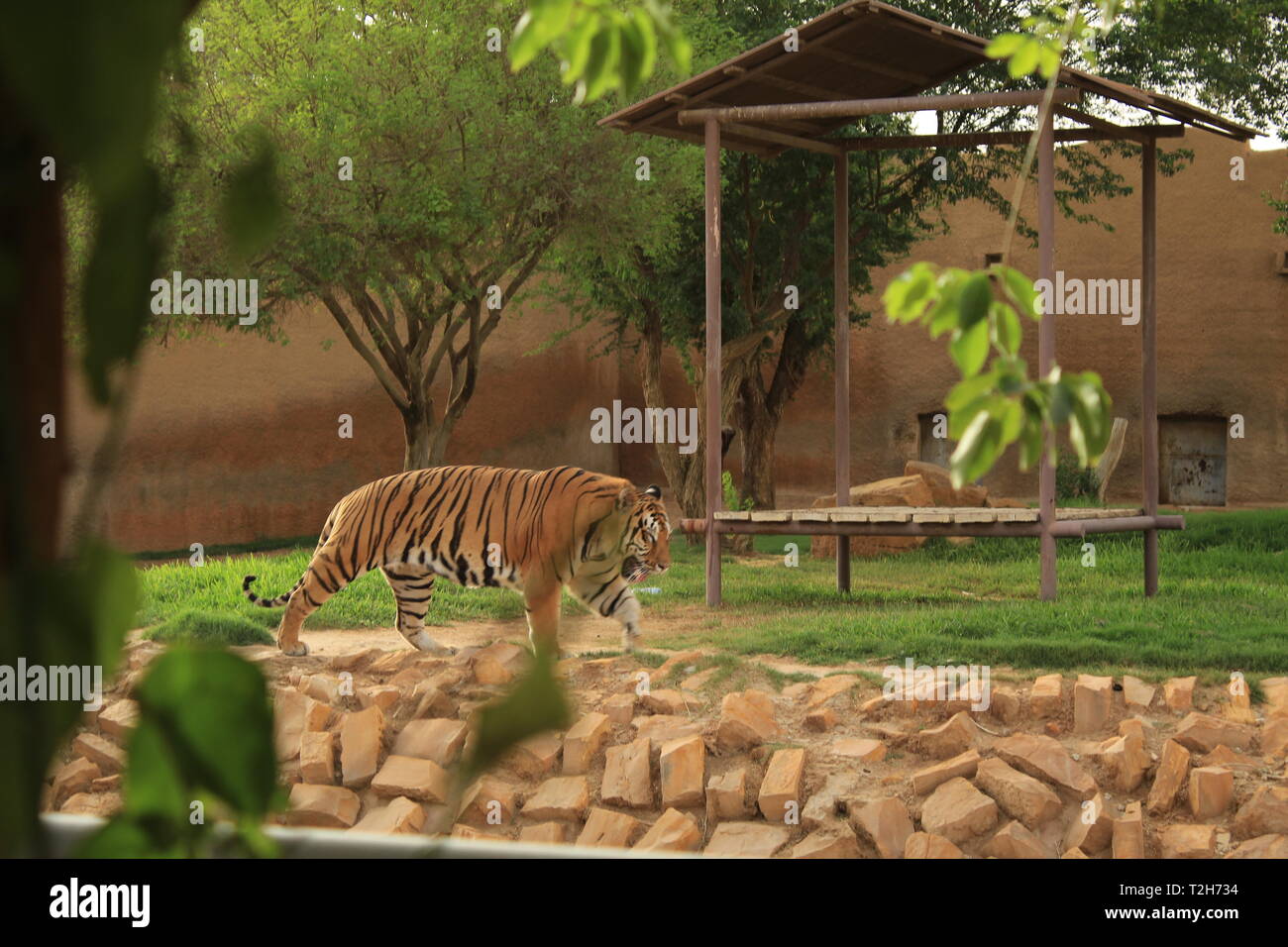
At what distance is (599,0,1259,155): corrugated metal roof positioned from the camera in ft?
26.2

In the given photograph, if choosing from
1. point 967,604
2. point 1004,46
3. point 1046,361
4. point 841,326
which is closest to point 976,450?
point 1004,46

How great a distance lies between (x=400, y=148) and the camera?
10.8 metres

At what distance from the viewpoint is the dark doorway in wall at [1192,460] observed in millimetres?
16891

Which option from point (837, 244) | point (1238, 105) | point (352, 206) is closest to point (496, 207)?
point (352, 206)

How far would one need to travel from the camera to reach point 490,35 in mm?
11430

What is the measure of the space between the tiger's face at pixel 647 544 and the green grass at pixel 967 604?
1.41 ft

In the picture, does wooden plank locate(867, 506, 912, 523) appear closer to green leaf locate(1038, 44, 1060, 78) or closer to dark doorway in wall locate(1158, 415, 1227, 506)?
green leaf locate(1038, 44, 1060, 78)

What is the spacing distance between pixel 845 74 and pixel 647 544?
404cm

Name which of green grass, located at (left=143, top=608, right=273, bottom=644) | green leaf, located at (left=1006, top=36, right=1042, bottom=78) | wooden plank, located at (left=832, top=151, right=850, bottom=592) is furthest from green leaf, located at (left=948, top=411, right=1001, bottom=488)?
wooden plank, located at (left=832, top=151, right=850, bottom=592)

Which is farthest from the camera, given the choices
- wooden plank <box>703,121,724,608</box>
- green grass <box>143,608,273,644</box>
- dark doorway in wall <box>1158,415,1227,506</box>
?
dark doorway in wall <box>1158,415,1227,506</box>

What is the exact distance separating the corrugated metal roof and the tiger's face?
2711 millimetres

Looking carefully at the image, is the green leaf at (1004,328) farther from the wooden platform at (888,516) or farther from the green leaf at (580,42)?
the wooden platform at (888,516)

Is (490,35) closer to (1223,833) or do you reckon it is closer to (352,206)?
(352,206)

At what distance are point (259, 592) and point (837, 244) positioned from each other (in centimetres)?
477
